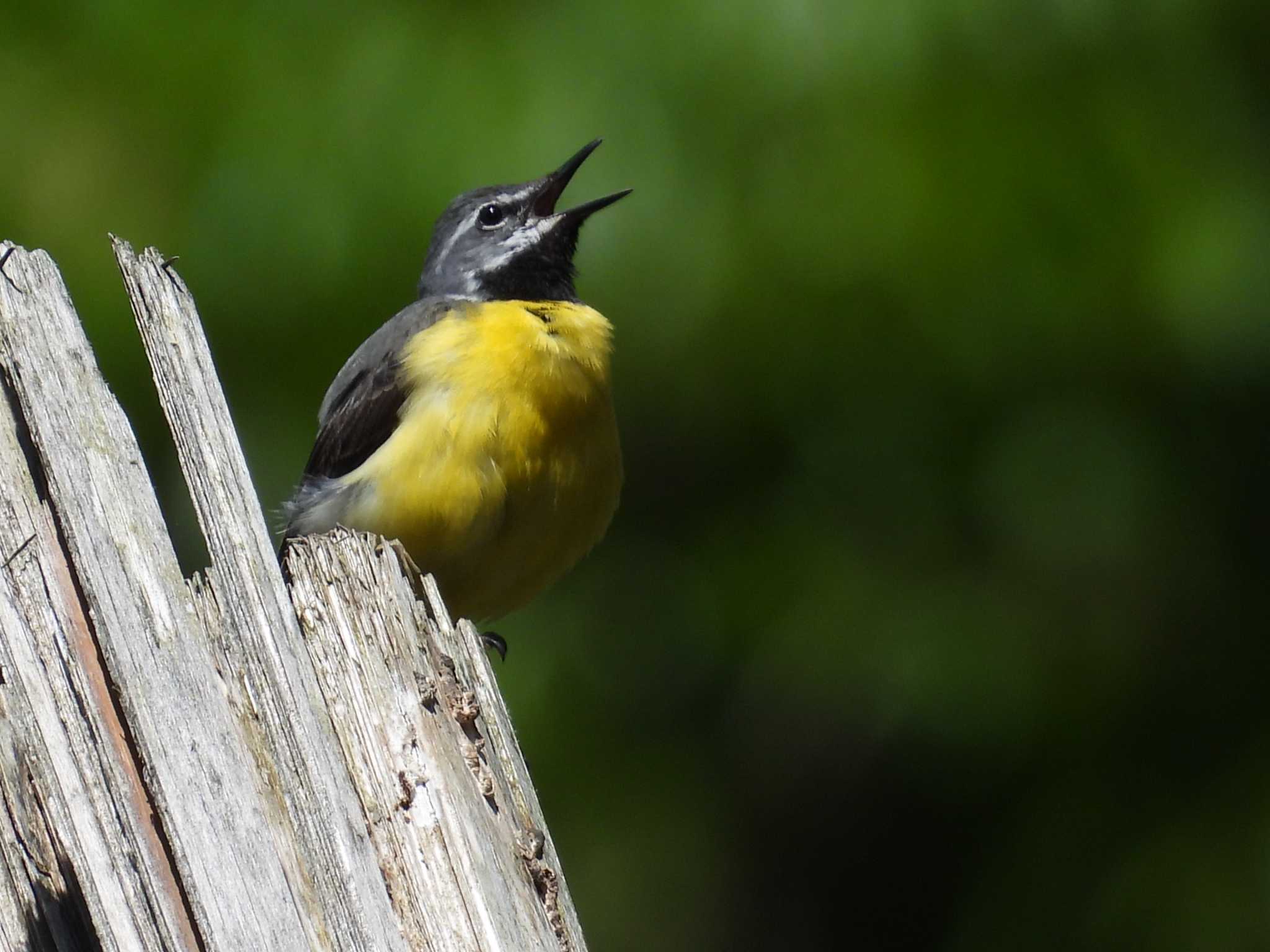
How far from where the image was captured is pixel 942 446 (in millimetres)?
7543

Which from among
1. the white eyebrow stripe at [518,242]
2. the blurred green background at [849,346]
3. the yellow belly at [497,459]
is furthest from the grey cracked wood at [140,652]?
the white eyebrow stripe at [518,242]

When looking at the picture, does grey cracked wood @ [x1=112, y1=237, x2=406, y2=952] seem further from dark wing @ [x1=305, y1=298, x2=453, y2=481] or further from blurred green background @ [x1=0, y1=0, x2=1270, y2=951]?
blurred green background @ [x1=0, y1=0, x2=1270, y2=951]

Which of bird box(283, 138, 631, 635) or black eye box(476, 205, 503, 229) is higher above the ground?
black eye box(476, 205, 503, 229)

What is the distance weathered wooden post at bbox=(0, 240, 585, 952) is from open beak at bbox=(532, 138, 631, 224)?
3.04m

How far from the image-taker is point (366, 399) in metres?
6.55

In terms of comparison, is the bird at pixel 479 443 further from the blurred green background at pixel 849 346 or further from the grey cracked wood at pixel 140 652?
the grey cracked wood at pixel 140 652

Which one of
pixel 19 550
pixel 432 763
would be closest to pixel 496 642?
pixel 432 763

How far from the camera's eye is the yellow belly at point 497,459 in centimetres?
598

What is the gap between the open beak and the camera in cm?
662

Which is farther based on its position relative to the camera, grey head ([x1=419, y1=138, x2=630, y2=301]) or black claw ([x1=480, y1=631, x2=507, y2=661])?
grey head ([x1=419, y1=138, x2=630, y2=301])

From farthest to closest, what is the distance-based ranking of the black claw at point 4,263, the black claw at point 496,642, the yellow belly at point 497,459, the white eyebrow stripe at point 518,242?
the white eyebrow stripe at point 518,242 < the black claw at point 496,642 < the yellow belly at point 497,459 < the black claw at point 4,263

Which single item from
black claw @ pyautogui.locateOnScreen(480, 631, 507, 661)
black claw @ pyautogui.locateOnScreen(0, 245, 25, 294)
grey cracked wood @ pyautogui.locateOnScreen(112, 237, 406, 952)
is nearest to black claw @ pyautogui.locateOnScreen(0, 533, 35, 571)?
grey cracked wood @ pyautogui.locateOnScreen(112, 237, 406, 952)

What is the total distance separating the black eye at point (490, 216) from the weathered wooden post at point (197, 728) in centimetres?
356

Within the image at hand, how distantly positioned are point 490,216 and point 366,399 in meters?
1.21
